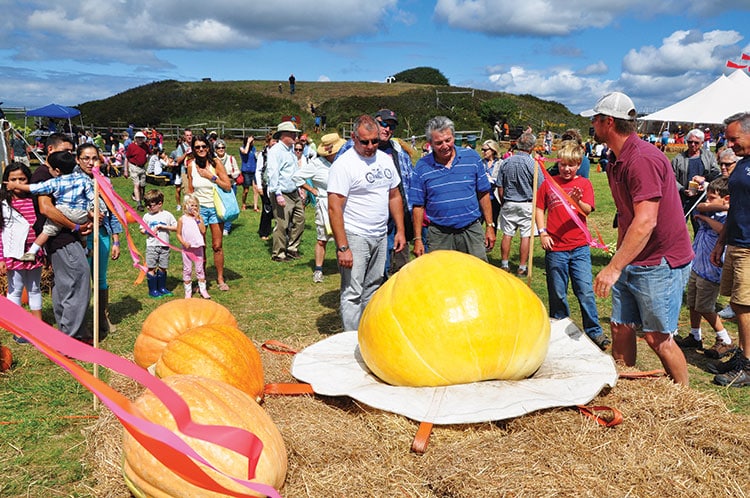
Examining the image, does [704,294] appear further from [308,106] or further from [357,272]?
[308,106]

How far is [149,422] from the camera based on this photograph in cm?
230

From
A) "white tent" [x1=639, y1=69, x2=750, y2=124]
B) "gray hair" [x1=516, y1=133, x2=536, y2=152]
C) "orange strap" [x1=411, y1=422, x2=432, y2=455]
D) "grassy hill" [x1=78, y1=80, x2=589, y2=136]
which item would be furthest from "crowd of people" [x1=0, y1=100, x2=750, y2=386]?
"grassy hill" [x1=78, y1=80, x2=589, y2=136]

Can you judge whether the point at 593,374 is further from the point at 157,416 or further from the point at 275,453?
the point at 157,416

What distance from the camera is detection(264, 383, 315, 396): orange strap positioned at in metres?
3.60

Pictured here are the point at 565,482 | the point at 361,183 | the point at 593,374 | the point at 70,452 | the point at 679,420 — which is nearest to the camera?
the point at 565,482

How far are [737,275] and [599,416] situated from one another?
3.04m

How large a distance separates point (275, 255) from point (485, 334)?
811 centimetres

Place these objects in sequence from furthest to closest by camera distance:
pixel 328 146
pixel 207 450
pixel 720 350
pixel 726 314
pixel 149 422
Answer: pixel 328 146
pixel 726 314
pixel 720 350
pixel 207 450
pixel 149 422

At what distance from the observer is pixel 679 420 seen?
3064 mm

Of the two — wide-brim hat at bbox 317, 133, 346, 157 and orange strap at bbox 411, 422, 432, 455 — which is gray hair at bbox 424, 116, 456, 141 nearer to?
wide-brim hat at bbox 317, 133, 346, 157

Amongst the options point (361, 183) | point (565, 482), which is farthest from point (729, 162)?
point (565, 482)

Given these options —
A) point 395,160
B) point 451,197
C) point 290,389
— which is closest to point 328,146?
point 395,160

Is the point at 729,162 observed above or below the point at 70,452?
above

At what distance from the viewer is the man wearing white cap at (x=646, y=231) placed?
371 centimetres
